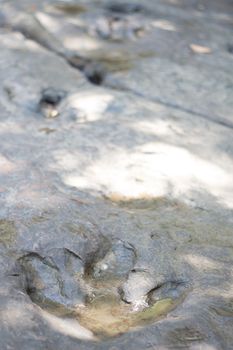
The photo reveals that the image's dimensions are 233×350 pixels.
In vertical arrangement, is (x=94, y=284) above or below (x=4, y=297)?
below

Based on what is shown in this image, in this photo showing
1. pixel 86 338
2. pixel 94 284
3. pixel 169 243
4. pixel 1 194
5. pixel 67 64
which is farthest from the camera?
pixel 67 64

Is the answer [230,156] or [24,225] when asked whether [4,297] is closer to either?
[24,225]

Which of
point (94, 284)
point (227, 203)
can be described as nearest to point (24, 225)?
point (94, 284)

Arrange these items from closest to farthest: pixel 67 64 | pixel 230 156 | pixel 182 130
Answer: pixel 230 156 < pixel 182 130 < pixel 67 64

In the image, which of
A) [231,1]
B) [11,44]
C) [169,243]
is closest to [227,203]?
[169,243]

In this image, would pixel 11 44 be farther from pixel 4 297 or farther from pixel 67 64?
pixel 4 297

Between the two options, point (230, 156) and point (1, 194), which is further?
point (230, 156)
